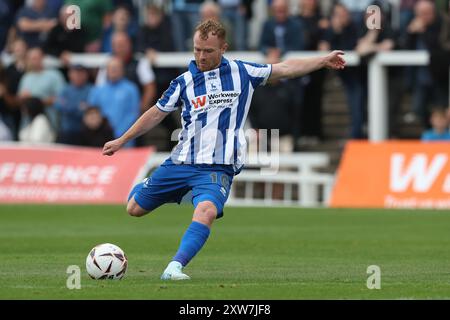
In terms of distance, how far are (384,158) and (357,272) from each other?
11.5 meters

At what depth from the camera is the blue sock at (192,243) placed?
39.2ft

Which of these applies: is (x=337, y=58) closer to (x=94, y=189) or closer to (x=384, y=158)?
(x=384, y=158)

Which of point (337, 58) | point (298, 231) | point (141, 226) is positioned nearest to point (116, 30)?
point (141, 226)

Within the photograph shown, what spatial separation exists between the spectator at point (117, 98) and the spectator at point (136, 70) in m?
0.20

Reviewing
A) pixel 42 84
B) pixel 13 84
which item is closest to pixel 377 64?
pixel 42 84

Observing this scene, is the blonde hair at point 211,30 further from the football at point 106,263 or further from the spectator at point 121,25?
the spectator at point 121,25

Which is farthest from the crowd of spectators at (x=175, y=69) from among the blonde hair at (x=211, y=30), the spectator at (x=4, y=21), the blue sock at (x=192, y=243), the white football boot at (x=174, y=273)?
the white football boot at (x=174, y=273)

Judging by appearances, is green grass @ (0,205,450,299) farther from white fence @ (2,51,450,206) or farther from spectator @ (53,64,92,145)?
spectator @ (53,64,92,145)

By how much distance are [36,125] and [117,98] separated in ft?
7.28

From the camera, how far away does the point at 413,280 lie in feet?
39.9

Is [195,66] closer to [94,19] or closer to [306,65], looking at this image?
[306,65]

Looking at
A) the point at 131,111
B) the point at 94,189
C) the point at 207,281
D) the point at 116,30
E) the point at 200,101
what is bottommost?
the point at 207,281

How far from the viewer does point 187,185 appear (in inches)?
497

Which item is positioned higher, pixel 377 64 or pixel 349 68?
pixel 377 64
